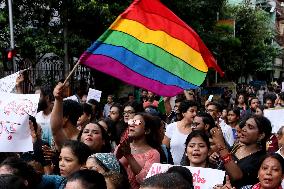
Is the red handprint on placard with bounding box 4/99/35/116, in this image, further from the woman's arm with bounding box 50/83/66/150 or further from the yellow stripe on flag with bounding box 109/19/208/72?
the yellow stripe on flag with bounding box 109/19/208/72

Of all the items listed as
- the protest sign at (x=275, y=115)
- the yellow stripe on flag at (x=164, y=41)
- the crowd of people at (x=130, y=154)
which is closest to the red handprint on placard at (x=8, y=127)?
the crowd of people at (x=130, y=154)

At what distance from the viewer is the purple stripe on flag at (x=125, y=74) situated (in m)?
5.67

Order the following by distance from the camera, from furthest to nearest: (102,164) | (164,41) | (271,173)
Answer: (164,41), (271,173), (102,164)

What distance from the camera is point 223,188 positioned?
382 cm

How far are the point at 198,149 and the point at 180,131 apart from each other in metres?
1.54

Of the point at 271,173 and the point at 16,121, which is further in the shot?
the point at 16,121

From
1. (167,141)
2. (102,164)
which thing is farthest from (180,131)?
(102,164)

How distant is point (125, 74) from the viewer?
5891 millimetres

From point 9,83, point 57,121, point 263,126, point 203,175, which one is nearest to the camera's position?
point 203,175

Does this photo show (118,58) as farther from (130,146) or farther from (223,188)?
(223,188)

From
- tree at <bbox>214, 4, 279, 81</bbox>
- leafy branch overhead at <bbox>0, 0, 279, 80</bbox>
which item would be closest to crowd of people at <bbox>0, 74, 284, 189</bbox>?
leafy branch overhead at <bbox>0, 0, 279, 80</bbox>

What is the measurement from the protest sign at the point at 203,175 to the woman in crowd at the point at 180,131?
1.43 m

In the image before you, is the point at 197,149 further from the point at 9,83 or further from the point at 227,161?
the point at 9,83

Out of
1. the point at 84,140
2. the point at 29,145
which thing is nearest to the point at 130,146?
the point at 84,140
